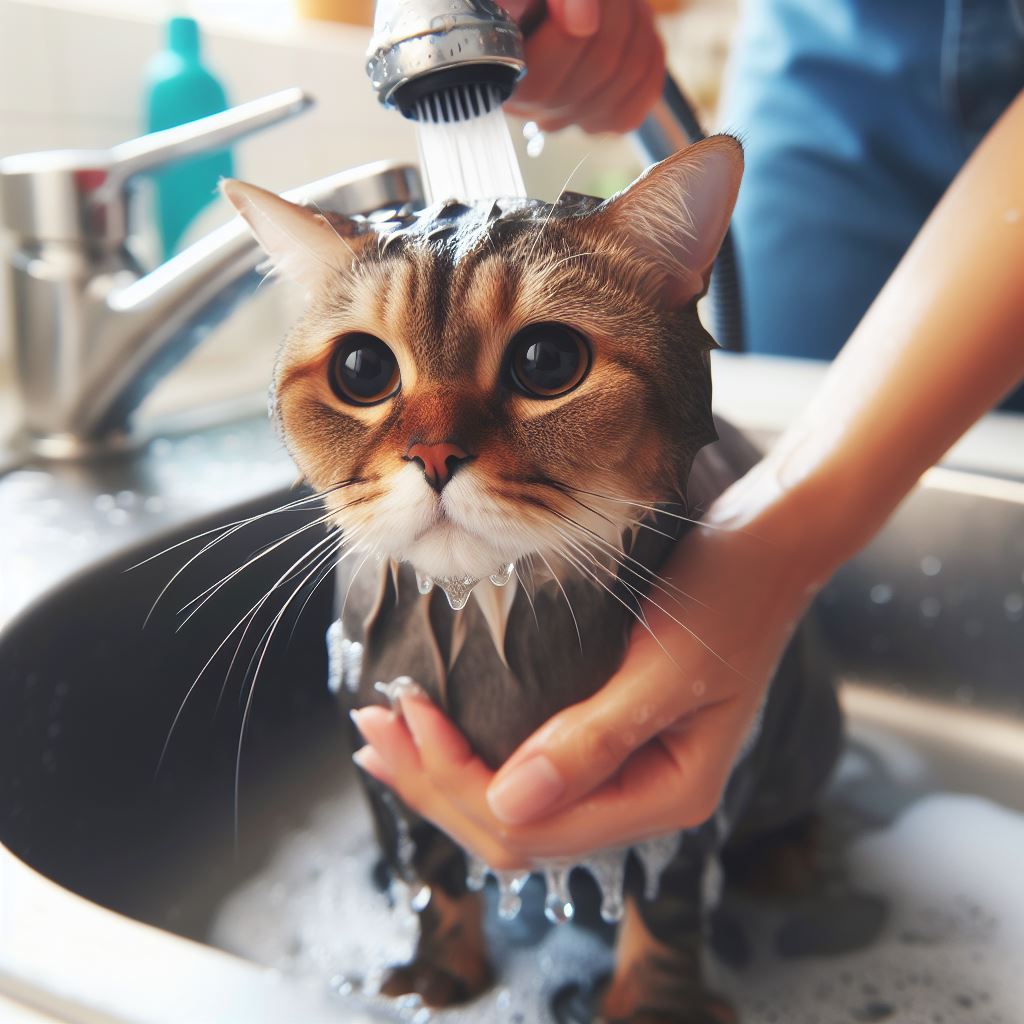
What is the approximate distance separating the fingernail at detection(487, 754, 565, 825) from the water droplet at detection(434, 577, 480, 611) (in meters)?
0.08

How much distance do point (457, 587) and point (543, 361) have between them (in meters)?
0.10

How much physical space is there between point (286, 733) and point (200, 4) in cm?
110

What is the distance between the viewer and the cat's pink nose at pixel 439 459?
36 centimetres

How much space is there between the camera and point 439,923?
590 mm

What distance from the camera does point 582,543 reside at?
0.42m

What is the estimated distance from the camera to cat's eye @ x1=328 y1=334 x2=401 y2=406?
1.31 feet

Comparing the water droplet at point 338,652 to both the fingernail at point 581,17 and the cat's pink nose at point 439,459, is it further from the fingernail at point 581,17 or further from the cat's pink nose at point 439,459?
the fingernail at point 581,17

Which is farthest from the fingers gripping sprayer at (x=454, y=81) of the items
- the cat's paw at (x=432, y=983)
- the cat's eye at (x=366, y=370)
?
the cat's paw at (x=432, y=983)

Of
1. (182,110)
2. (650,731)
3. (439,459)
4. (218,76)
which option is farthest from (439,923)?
(218,76)

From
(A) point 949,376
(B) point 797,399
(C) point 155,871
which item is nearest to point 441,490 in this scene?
(A) point 949,376

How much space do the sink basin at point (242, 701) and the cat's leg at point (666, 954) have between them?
16cm

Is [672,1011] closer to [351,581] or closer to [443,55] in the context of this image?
[351,581]

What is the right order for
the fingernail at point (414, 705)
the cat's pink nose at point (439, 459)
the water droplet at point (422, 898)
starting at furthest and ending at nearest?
the water droplet at point (422, 898) → the fingernail at point (414, 705) → the cat's pink nose at point (439, 459)

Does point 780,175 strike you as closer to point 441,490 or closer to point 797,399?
point 797,399
